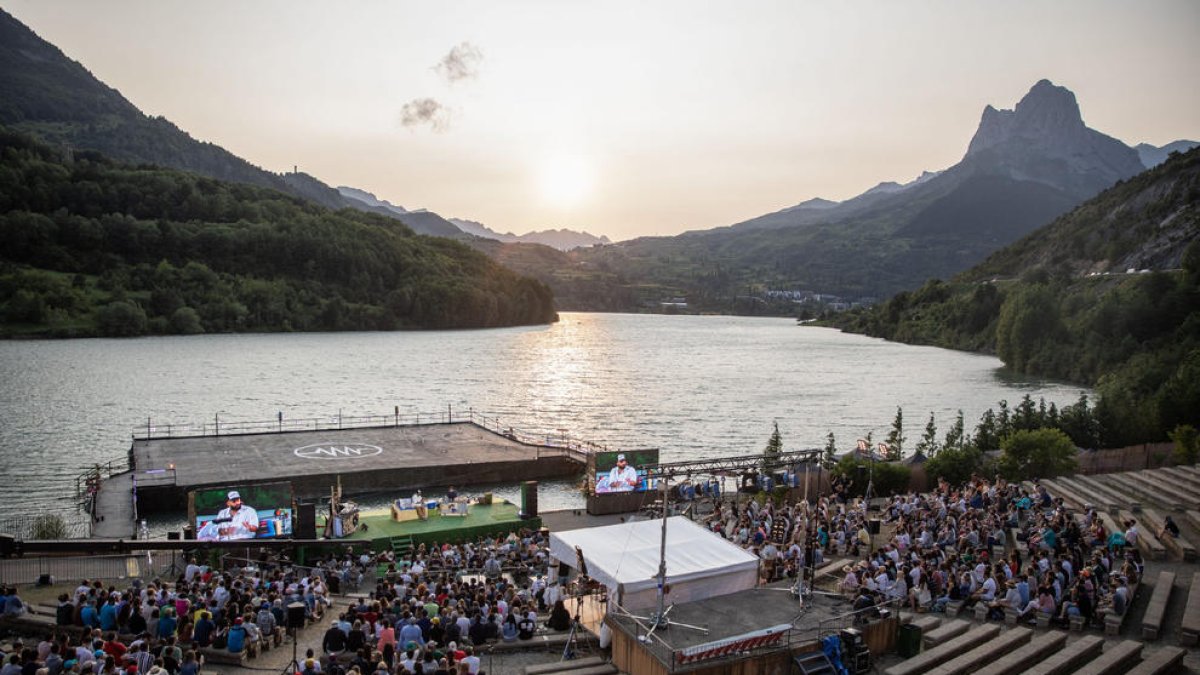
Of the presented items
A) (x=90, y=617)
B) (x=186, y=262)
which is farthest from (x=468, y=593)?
(x=186, y=262)

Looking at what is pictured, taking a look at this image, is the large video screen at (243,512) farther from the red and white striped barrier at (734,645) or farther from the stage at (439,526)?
the red and white striped barrier at (734,645)

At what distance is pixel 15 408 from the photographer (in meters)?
58.2

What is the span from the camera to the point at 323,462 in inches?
1617

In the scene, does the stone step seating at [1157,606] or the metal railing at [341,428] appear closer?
the stone step seating at [1157,606]

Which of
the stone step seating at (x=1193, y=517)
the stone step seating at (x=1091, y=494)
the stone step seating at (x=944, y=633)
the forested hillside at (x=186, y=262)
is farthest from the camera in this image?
the forested hillside at (x=186, y=262)

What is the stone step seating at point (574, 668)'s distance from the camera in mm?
12984

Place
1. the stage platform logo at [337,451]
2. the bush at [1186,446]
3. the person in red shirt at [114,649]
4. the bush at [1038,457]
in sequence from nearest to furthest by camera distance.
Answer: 1. the person in red shirt at [114,649]
2. the bush at [1186,446]
3. the bush at [1038,457]
4. the stage platform logo at [337,451]

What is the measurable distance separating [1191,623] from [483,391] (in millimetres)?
70890

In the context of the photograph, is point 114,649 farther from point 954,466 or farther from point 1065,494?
point 954,466

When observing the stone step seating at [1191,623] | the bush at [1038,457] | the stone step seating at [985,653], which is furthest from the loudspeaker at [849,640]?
the bush at [1038,457]

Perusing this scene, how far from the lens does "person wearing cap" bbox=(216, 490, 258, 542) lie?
23625mm

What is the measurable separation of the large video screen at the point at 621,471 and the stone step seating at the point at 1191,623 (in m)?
19.7

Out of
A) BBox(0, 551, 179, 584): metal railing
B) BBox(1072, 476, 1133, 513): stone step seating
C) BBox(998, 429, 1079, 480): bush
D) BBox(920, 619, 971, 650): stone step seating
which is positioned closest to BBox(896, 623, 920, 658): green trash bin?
BBox(920, 619, 971, 650): stone step seating

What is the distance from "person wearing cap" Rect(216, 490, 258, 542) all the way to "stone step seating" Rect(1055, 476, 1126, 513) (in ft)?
85.8
